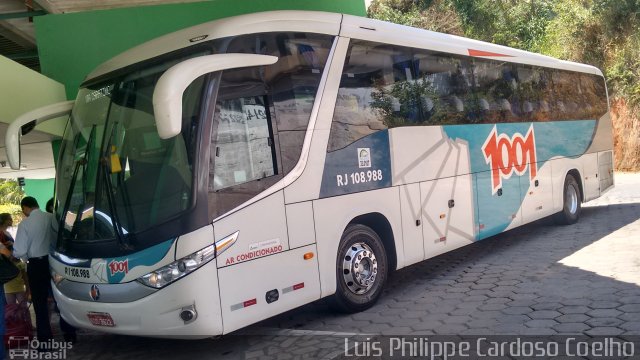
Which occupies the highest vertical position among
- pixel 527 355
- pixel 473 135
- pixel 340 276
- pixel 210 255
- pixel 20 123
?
pixel 20 123

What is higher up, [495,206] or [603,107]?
[603,107]

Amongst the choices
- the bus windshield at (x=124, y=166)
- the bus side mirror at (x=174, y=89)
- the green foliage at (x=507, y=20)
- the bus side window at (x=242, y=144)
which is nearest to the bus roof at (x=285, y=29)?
the bus windshield at (x=124, y=166)

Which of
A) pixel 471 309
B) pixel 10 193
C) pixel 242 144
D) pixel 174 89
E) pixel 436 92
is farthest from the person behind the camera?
pixel 10 193

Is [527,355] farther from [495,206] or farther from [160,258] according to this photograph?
[495,206]

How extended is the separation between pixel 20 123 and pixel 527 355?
5351 millimetres

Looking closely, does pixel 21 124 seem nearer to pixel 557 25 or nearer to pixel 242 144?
pixel 242 144

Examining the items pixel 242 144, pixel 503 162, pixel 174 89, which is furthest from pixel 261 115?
pixel 503 162

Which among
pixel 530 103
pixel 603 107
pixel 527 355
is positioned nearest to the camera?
pixel 527 355

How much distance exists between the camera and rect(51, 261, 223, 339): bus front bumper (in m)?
4.51

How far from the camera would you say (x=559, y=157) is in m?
10.4

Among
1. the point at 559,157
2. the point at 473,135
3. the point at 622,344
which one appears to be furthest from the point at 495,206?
the point at 622,344

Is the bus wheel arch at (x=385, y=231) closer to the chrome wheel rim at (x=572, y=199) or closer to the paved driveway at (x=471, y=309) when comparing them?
the paved driveway at (x=471, y=309)

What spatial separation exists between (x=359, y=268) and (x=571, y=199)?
21.9 ft

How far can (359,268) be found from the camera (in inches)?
240
